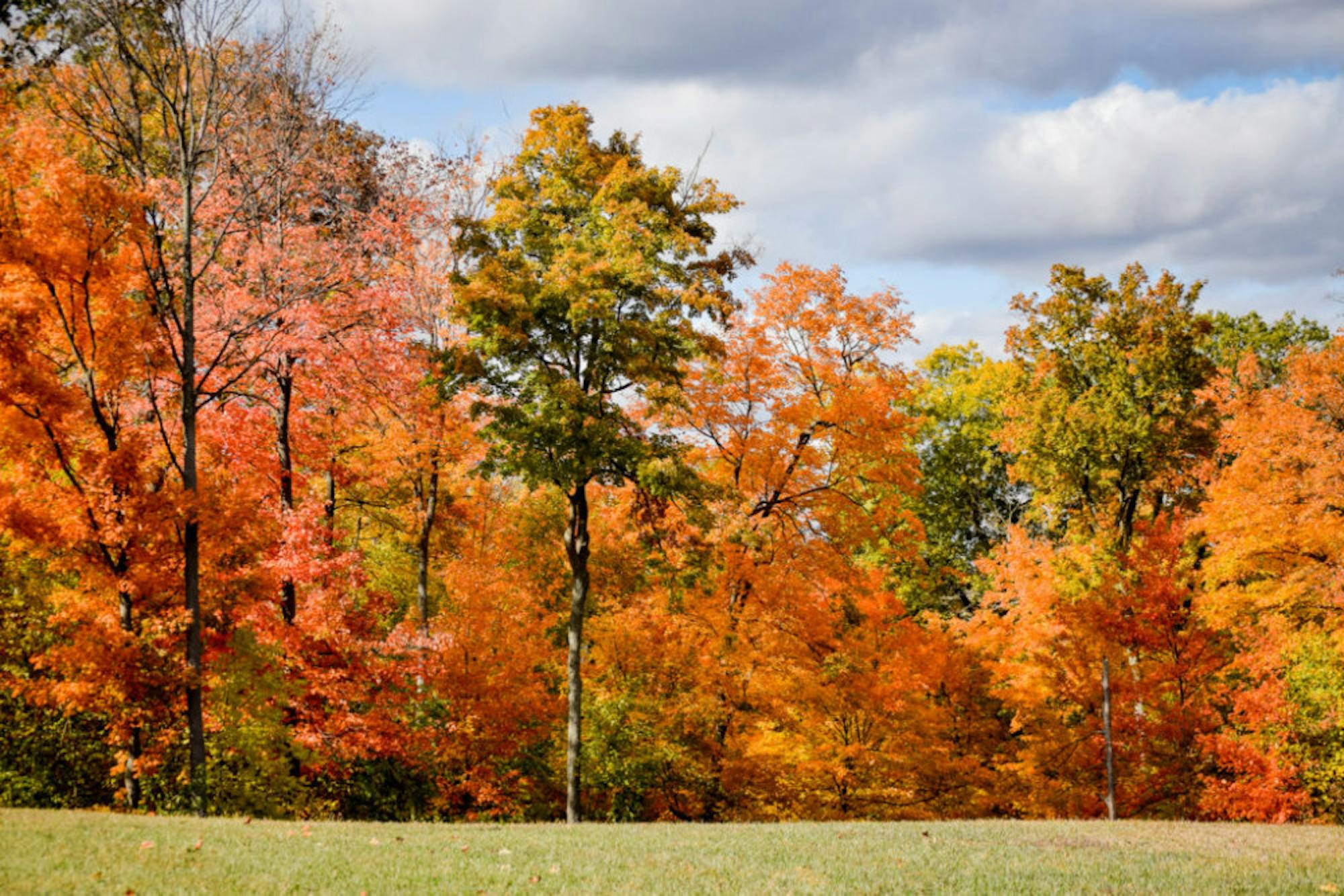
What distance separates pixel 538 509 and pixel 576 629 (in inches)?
318

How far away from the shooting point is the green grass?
31.6 feet

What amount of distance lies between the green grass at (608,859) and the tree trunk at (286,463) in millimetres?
7727

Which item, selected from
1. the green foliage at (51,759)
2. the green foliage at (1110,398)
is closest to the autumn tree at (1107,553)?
the green foliage at (1110,398)

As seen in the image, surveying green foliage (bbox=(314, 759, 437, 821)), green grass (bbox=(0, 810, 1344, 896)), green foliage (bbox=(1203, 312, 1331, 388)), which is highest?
green foliage (bbox=(1203, 312, 1331, 388))

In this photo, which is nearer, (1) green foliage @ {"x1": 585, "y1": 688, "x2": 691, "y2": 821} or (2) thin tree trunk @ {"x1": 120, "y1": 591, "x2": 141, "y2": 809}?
(2) thin tree trunk @ {"x1": 120, "y1": 591, "x2": 141, "y2": 809}

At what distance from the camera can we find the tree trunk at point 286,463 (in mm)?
22066

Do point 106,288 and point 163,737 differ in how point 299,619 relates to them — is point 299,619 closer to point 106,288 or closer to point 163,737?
point 163,737

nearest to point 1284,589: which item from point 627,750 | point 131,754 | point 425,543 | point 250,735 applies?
point 627,750

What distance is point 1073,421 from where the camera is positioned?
99.5 feet

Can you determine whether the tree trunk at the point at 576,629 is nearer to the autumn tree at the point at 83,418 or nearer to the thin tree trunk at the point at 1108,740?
the autumn tree at the point at 83,418

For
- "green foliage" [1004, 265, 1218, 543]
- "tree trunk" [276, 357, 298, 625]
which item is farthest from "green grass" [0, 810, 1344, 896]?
"green foliage" [1004, 265, 1218, 543]

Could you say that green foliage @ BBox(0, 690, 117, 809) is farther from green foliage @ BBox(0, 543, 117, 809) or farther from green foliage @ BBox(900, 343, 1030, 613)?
green foliage @ BBox(900, 343, 1030, 613)

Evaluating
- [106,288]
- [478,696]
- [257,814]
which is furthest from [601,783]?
A: [106,288]

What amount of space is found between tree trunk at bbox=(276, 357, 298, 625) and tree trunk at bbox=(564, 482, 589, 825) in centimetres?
560
